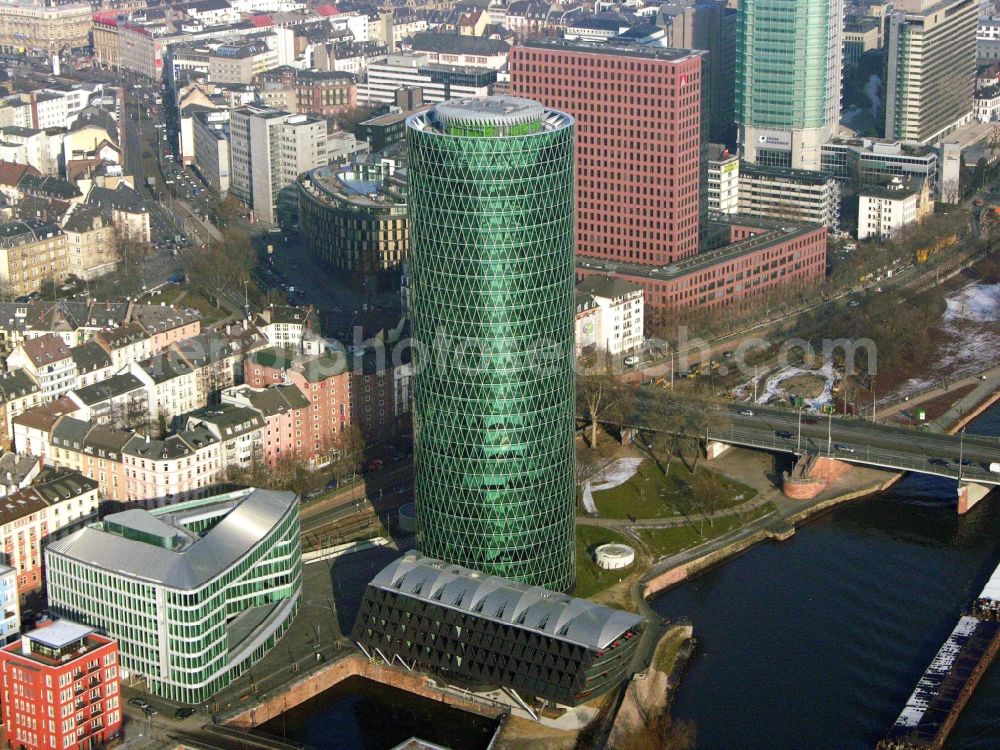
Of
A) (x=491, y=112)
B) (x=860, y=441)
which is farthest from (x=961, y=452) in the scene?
(x=491, y=112)

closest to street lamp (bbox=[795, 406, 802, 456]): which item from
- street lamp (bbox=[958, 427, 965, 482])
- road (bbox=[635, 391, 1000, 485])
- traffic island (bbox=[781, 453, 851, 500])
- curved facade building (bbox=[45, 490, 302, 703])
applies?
road (bbox=[635, 391, 1000, 485])

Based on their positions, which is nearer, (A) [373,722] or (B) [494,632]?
(B) [494,632]

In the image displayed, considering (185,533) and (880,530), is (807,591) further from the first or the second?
(185,533)

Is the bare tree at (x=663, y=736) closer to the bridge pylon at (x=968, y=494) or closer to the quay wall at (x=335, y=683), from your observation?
the quay wall at (x=335, y=683)

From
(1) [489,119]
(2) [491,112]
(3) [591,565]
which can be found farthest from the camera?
(3) [591,565]

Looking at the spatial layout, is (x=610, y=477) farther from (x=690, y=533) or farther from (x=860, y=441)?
(x=860, y=441)

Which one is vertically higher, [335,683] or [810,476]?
[810,476]
